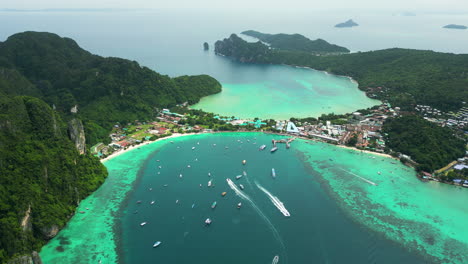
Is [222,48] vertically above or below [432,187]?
above

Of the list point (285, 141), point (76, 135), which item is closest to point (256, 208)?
point (285, 141)

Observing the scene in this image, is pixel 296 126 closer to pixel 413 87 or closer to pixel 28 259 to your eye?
pixel 413 87

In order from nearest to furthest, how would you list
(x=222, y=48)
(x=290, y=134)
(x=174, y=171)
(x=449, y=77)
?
(x=174, y=171)
(x=290, y=134)
(x=449, y=77)
(x=222, y=48)

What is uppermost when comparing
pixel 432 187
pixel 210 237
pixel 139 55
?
pixel 139 55

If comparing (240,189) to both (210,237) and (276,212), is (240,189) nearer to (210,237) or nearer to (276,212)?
(276,212)

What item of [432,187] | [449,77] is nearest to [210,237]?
[432,187]

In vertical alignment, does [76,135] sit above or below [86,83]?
below

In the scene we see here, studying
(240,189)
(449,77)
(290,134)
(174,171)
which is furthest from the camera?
(449,77)

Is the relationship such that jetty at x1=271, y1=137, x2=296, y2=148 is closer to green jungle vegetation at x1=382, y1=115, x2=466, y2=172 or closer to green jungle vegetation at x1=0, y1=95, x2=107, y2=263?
green jungle vegetation at x1=382, y1=115, x2=466, y2=172
